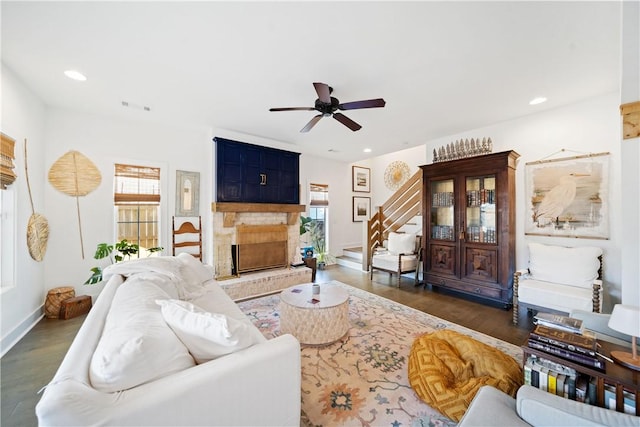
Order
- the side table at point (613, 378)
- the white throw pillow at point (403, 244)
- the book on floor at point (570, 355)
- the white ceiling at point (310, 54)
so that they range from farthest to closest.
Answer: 1. the white throw pillow at point (403, 244)
2. the white ceiling at point (310, 54)
3. the book on floor at point (570, 355)
4. the side table at point (613, 378)

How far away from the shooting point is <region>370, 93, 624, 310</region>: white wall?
3051 millimetres

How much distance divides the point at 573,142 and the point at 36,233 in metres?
7.12

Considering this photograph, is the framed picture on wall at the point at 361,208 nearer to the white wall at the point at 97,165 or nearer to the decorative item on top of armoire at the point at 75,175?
the white wall at the point at 97,165

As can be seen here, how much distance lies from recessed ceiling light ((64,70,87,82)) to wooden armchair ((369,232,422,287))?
5.06 meters

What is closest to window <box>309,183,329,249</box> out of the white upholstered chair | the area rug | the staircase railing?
the staircase railing

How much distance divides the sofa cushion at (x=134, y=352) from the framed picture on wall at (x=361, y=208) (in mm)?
6189

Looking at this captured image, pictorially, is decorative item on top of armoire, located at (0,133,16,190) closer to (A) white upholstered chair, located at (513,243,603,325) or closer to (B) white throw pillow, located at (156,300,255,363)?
(B) white throw pillow, located at (156,300,255,363)

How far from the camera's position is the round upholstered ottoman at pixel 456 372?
5.51 ft

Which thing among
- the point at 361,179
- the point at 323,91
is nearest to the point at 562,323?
the point at 323,91

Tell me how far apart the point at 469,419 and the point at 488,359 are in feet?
3.01

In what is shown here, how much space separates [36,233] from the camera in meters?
3.05

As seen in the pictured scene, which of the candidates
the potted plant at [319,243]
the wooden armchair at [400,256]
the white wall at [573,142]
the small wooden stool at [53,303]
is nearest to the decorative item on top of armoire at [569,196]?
the white wall at [573,142]

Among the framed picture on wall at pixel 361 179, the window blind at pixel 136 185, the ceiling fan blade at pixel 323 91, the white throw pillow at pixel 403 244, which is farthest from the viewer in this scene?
the framed picture on wall at pixel 361 179

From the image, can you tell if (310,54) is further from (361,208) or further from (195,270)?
(361,208)
